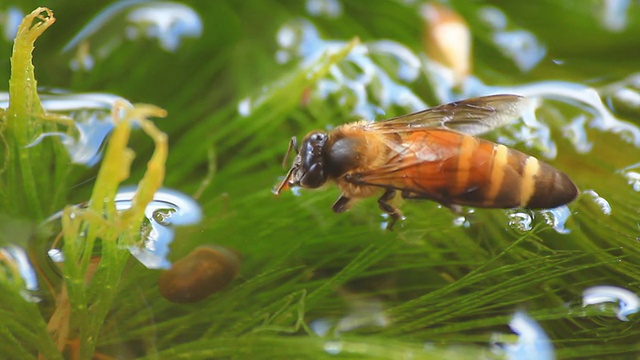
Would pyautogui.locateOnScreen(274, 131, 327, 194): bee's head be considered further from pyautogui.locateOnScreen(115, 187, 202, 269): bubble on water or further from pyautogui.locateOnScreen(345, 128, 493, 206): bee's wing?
pyautogui.locateOnScreen(115, 187, 202, 269): bubble on water

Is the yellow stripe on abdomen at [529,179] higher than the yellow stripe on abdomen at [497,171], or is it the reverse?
the yellow stripe on abdomen at [529,179]

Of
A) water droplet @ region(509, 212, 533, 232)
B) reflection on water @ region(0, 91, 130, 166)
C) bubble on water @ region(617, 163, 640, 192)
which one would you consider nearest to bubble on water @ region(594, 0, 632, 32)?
bubble on water @ region(617, 163, 640, 192)

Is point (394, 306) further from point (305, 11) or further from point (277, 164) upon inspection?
point (305, 11)

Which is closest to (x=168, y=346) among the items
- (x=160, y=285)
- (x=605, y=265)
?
(x=160, y=285)

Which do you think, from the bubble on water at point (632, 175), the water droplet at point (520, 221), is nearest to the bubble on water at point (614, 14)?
the bubble on water at point (632, 175)

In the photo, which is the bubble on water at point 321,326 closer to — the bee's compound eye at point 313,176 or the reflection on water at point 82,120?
the bee's compound eye at point 313,176

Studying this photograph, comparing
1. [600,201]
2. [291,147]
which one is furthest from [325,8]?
[600,201]

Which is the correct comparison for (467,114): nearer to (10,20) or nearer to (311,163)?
(311,163)
